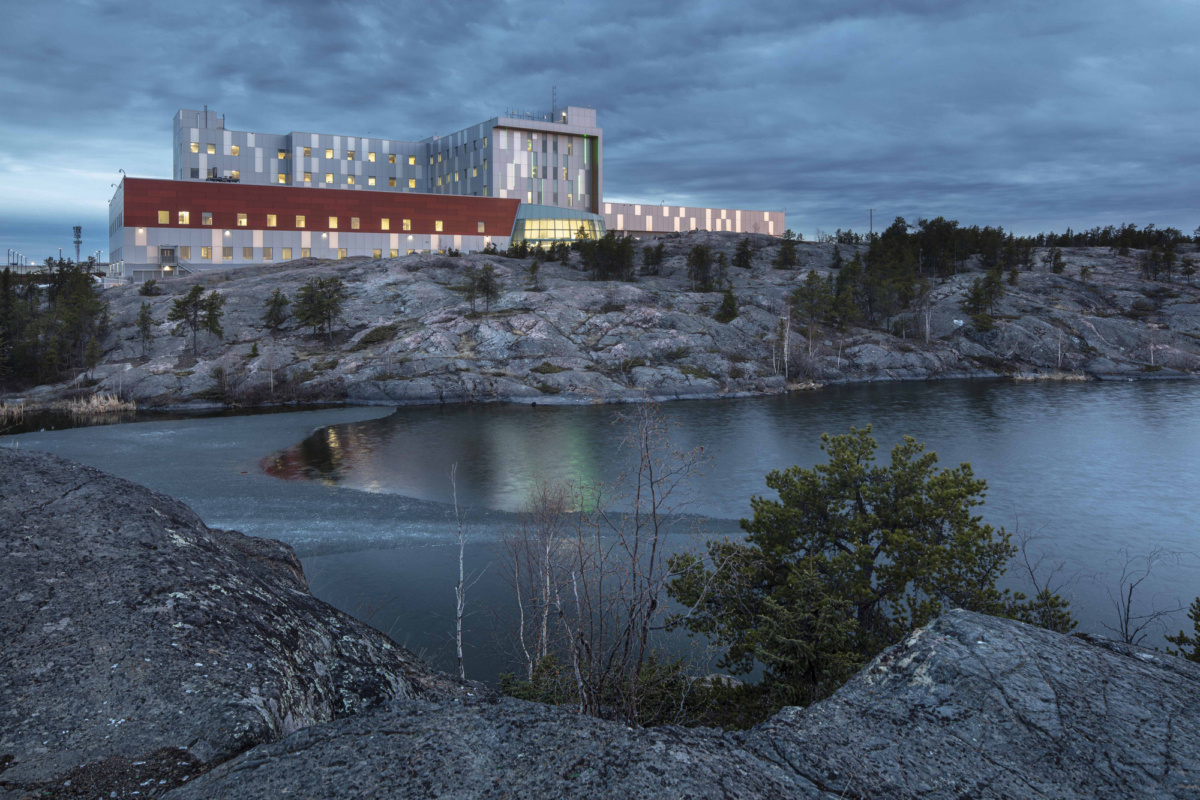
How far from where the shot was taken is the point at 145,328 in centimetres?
8281

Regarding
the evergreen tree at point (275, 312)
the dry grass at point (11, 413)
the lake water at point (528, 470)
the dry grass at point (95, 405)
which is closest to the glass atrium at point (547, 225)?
the evergreen tree at point (275, 312)

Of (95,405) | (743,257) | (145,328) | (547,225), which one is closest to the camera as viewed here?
Answer: (95,405)

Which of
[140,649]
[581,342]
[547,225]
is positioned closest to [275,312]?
[581,342]

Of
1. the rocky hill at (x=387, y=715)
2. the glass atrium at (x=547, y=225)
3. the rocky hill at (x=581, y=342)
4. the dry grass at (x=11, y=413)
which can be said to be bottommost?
the dry grass at (x=11, y=413)

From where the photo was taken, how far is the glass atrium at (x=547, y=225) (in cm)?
13412

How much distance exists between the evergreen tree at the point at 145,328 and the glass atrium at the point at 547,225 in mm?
64781

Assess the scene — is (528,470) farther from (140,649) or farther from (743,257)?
(743,257)

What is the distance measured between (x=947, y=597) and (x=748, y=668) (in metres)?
4.71

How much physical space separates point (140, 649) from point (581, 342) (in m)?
80.5

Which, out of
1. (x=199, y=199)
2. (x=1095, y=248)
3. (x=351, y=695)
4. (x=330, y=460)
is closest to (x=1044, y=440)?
(x=330, y=460)

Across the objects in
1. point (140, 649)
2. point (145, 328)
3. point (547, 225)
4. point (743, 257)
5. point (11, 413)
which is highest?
point (547, 225)

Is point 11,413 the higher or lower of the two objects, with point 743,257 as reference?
lower

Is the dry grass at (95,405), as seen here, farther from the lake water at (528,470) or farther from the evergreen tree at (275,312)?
the evergreen tree at (275,312)

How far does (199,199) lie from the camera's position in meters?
110
